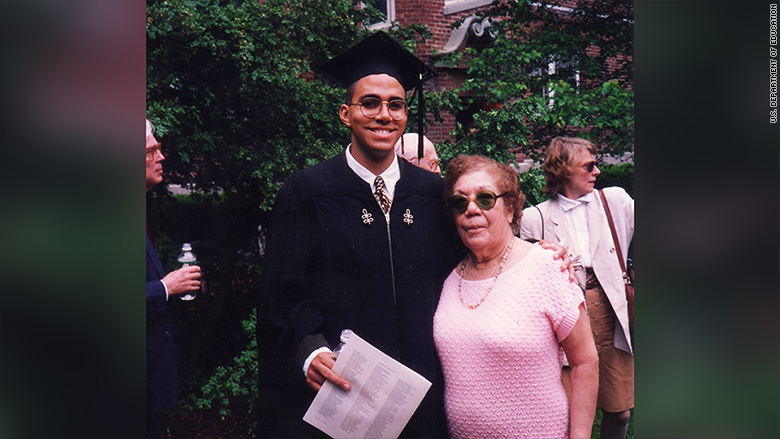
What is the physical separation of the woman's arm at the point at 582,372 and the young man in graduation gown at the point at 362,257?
0.54 meters

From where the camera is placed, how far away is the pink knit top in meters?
2.14

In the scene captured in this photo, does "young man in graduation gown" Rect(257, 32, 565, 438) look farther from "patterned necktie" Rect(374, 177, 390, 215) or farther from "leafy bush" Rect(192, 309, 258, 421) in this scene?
"leafy bush" Rect(192, 309, 258, 421)

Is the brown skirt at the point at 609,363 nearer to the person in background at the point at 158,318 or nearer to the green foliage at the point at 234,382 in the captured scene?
the green foliage at the point at 234,382

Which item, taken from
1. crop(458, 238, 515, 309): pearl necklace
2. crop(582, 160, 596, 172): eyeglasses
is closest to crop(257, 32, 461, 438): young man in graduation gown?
crop(458, 238, 515, 309): pearl necklace

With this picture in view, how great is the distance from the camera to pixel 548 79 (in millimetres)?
3141

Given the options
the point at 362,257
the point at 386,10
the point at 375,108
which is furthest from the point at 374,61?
the point at 362,257

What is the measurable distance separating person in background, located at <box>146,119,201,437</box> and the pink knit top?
4.19 feet

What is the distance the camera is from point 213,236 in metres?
3.04

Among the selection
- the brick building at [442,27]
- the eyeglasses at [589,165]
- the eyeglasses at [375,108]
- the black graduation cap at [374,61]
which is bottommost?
the eyeglasses at [589,165]

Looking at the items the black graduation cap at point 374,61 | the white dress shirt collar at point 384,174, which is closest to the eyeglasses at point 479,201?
the white dress shirt collar at point 384,174

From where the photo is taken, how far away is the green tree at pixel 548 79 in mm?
3051
